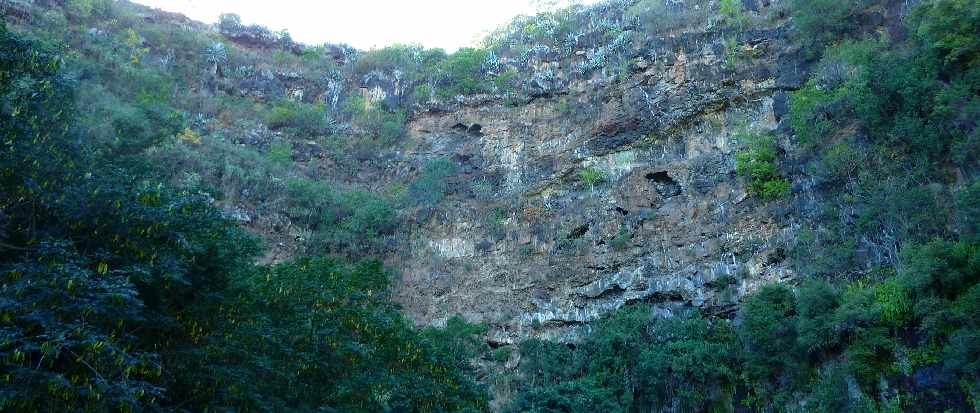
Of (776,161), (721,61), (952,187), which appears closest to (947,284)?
(952,187)

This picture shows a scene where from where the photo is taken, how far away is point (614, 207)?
23.6 meters

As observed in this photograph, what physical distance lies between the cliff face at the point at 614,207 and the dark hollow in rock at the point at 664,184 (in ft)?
0.16

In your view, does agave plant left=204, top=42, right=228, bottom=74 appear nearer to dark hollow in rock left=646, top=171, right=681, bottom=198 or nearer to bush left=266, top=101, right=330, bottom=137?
bush left=266, top=101, right=330, bottom=137

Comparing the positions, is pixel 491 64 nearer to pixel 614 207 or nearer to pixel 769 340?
pixel 614 207

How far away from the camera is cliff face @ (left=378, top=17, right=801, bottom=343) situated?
20.1 metres

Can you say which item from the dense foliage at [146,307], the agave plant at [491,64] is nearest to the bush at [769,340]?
the dense foliage at [146,307]

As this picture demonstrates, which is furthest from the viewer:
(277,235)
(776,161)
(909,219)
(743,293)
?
(277,235)

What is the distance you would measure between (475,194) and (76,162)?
18073 millimetres

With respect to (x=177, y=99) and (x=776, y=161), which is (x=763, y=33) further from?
(x=177, y=99)

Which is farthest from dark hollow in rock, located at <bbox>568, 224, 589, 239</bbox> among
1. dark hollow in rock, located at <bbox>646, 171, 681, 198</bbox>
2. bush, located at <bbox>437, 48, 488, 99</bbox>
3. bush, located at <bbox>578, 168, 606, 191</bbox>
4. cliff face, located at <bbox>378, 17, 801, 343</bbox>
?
bush, located at <bbox>437, 48, 488, 99</bbox>

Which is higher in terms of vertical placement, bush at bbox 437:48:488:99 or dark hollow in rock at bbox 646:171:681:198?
bush at bbox 437:48:488:99

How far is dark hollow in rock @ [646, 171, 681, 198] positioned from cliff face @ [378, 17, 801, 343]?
5 cm

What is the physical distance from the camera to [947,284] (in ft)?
42.2

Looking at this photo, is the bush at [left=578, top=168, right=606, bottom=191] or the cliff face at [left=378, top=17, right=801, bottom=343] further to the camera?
the bush at [left=578, top=168, right=606, bottom=191]
